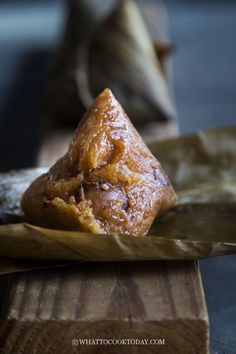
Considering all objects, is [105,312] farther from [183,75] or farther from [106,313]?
[183,75]

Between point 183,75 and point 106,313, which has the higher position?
point 106,313

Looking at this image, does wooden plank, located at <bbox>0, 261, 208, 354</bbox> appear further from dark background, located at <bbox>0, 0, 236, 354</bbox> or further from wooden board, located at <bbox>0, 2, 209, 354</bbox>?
dark background, located at <bbox>0, 0, 236, 354</bbox>

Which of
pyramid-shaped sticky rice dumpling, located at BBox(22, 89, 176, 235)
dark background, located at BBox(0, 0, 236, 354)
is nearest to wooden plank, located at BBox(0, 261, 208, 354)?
pyramid-shaped sticky rice dumpling, located at BBox(22, 89, 176, 235)

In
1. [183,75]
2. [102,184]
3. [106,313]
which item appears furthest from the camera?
[183,75]

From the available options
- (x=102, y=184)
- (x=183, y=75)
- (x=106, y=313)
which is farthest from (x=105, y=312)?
(x=183, y=75)

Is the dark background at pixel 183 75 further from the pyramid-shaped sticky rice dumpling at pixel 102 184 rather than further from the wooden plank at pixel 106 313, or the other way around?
the pyramid-shaped sticky rice dumpling at pixel 102 184

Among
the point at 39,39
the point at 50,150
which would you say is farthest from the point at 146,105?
the point at 39,39

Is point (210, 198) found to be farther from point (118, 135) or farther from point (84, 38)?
point (84, 38)
